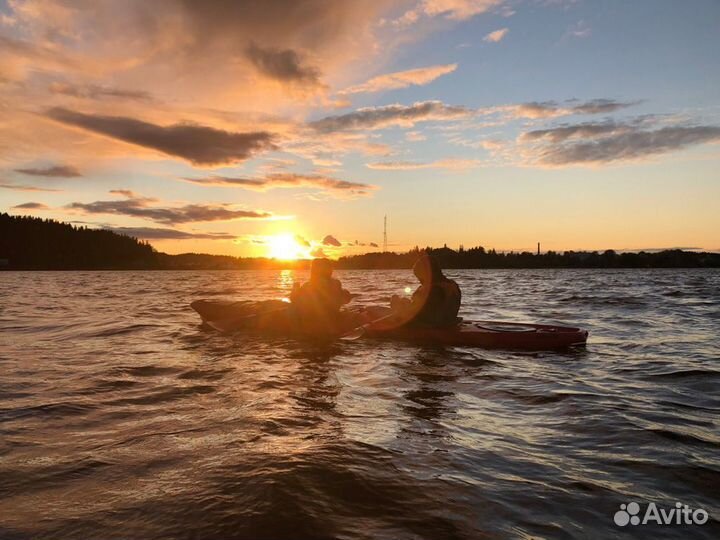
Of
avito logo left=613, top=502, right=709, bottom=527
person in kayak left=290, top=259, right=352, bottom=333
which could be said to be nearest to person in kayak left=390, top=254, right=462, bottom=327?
person in kayak left=290, top=259, right=352, bottom=333

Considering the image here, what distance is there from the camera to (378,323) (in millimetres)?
13641

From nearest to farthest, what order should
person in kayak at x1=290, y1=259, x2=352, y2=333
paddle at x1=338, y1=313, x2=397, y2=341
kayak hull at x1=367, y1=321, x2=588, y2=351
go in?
1. kayak hull at x1=367, y1=321, x2=588, y2=351
2. paddle at x1=338, y1=313, x2=397, y2=341
3. person in kayak at x1=290, y1=259, x2=352, y2=333

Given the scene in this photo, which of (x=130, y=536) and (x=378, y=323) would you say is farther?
(x=378, y=323)

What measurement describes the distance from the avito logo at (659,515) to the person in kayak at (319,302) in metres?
Result: 10.6

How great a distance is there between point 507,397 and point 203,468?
491cm

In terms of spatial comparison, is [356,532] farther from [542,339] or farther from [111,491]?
[542,339]

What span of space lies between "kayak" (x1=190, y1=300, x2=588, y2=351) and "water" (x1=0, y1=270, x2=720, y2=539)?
1050mm

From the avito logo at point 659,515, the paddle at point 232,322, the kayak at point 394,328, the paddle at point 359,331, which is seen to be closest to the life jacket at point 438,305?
the kayak at point 394,328

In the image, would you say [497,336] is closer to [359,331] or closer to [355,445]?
[359,331]

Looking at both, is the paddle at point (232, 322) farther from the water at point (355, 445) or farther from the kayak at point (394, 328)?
the water at point (355, 445)

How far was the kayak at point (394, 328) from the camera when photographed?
1187 cm

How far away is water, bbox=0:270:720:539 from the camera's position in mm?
3596

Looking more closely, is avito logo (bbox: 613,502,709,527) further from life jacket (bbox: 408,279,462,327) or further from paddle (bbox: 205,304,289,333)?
paddle (bbox: 205,304,289,333)

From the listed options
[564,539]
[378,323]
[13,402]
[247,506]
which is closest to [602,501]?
[564,539]
